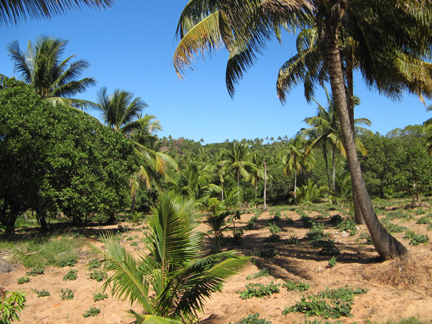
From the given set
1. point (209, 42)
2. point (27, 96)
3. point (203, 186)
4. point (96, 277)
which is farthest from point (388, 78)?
point (203, 186)

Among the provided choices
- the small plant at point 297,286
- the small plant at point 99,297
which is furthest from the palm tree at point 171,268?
the small plant at point 99,297

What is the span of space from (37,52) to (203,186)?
15.7m

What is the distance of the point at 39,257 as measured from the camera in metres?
9.89

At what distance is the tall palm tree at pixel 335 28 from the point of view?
639cm

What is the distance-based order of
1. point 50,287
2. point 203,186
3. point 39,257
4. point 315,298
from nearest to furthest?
point 315,298
point 50,287
point 39,257
point 203,186

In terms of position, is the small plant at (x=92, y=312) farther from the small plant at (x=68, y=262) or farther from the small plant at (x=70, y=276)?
the small plant at (x=68, y=262)

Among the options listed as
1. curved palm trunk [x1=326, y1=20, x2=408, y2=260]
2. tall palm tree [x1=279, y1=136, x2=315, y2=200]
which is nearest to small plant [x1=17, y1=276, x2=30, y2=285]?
curved palm trunk [x1=326, y1=20, x2=408, y2=260]

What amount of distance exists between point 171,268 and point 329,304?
3144 mm

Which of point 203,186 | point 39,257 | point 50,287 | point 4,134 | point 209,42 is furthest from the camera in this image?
point 203,186

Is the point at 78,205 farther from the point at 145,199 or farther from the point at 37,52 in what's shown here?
the point at 145,199

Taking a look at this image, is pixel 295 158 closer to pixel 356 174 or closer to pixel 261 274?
pixel 261 274

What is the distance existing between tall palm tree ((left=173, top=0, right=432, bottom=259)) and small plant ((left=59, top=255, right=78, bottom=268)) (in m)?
7.41

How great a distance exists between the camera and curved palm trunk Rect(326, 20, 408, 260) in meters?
6.99

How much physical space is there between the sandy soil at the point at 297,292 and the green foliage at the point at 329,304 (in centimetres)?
12
